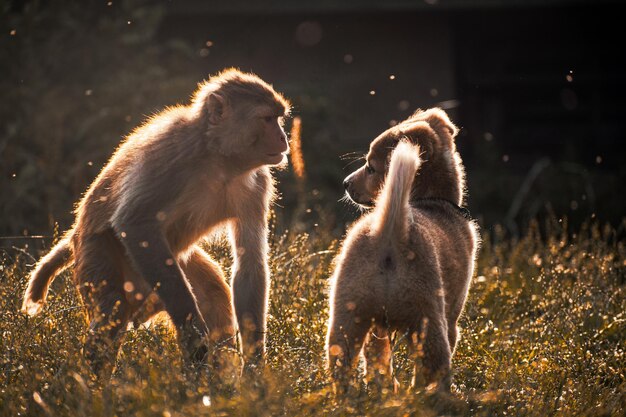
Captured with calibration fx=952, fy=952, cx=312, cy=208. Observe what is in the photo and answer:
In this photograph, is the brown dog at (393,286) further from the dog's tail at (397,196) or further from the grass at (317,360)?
the grass at (317,360)

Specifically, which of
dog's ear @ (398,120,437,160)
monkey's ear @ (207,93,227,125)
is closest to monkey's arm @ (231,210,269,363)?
monkey's ear @ (207,93,227,125)

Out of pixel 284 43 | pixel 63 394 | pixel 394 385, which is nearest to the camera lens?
pixel 63 394

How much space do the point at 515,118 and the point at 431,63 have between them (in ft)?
5.58

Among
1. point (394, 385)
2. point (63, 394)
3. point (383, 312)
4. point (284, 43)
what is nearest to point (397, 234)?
point (383, 312)

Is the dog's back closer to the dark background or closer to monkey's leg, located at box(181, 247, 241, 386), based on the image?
monkey's leg, located at box(181, 247, 241, 386)

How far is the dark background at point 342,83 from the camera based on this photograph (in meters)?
11.8

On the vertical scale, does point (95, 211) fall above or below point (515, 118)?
above

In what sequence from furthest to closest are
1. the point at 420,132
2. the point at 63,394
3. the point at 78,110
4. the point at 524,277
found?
the point at 78,110
the point at 524,277
the point at 420,132
the point at 63,394

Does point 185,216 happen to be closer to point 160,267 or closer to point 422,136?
point 160,267

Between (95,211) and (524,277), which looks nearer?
(95,211)

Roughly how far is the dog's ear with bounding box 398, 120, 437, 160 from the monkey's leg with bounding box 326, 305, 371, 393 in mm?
1484

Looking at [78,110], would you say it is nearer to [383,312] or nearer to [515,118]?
[515,118]

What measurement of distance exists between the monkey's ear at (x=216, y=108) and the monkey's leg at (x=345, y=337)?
139 centimetres

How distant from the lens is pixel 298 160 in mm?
6125
